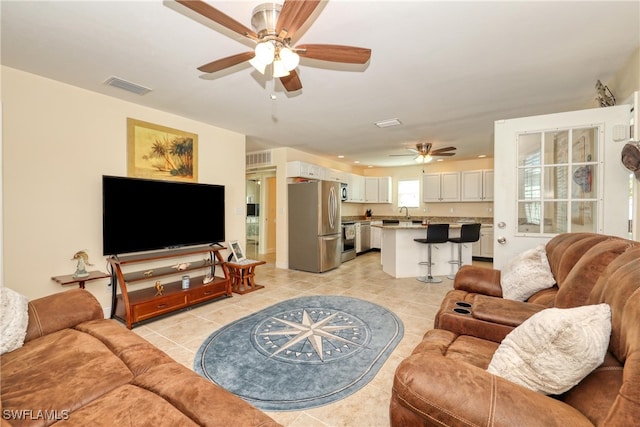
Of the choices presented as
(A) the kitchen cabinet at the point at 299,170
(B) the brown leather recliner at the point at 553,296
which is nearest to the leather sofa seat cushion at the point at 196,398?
(B) the brown leather recliner at the point at 553,296

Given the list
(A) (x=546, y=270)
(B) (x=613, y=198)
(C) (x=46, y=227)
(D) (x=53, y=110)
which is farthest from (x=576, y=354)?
(D) (x=53, y=110)

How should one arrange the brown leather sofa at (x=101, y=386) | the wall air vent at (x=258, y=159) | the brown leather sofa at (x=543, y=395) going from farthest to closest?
the wall air vent at (x=258, y=159)
the brown leather sofa at (x=101, y=386)
the brown leather sofa at (x=543, y=395)

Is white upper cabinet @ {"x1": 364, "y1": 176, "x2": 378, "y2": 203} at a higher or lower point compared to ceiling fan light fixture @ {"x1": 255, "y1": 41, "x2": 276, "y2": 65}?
lower

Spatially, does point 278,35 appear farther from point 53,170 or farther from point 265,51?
point 53,170

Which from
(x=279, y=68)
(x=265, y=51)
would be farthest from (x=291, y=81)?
(x=265, y=51)

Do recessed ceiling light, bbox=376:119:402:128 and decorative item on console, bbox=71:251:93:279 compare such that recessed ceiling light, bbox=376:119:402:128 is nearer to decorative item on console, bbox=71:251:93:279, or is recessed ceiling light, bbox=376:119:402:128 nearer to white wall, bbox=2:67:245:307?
white wall, bbox=2:67:245:307

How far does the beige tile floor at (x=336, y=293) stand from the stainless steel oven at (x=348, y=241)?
40 cm

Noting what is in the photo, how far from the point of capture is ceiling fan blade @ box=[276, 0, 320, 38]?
142 centimetres

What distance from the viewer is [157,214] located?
3410 mm

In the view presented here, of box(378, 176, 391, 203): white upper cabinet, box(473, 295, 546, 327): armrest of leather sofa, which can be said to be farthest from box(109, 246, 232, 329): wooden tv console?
box(378, 176, 391, 203): white upper cabinet

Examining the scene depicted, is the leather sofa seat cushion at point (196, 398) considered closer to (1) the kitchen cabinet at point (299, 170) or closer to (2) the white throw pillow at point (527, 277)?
(2) the white throw pillow at point (527, 277)

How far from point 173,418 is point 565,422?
1315 millimetres

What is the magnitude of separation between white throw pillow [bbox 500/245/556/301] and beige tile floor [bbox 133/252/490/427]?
976 millimetres

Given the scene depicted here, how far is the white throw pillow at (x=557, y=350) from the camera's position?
0.95 m
